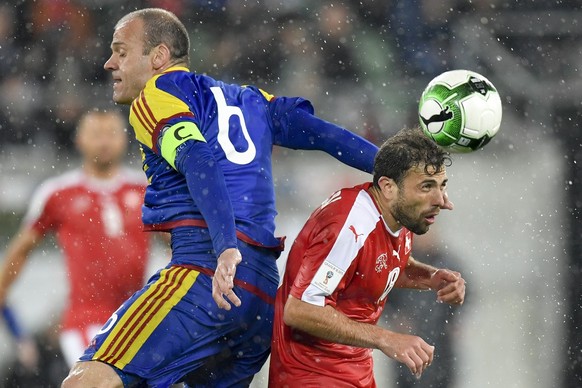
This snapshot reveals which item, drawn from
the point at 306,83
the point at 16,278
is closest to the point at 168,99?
the point at 16,278

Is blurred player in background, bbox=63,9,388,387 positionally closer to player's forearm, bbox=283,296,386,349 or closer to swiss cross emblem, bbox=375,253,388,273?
player's forearm, bbox=283,296,386,349

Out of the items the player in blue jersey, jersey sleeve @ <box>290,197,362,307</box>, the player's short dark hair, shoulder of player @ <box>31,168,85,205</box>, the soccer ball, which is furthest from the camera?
shoulder of player @ <box>31,168,85,205</box>

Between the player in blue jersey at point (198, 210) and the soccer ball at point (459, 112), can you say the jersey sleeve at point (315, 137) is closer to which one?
the player in blue jersey at point (198, 210)

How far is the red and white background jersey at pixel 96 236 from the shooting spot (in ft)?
20.7

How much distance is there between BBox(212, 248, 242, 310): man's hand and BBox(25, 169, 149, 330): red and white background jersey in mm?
2971

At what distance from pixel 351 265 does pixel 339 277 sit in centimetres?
8

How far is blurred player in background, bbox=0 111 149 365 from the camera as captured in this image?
248 inches

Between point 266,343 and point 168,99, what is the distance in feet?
3.27

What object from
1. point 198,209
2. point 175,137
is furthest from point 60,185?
point 175,137

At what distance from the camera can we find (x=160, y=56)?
4.12 meters

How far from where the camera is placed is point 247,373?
13.2ft

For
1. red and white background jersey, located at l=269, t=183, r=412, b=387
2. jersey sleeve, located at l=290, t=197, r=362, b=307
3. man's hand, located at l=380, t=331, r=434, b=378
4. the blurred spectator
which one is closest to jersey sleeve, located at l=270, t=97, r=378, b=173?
red and white background jersey, located at l=269, t=183, r=412, b=387

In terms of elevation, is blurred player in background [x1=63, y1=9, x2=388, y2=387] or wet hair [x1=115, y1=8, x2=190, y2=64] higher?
A: wet hair [x1=115, y1=8, x2=190, y2=64]

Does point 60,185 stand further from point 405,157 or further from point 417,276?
point 405,157
